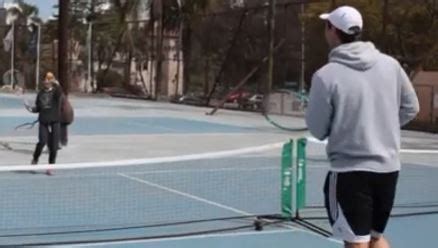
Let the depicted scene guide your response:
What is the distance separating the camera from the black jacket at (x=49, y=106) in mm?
14331

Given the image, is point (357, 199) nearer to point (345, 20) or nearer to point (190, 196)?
point (345, 20)

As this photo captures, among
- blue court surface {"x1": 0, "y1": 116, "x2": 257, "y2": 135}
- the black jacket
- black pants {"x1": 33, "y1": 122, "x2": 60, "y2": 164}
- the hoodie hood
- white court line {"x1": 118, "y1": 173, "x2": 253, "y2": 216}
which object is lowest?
blue court surface {"x1": 0, "y1": 116, "x2": 257, "y2": 135}

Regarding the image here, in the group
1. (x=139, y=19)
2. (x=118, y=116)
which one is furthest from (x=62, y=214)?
(x=139, y=19)

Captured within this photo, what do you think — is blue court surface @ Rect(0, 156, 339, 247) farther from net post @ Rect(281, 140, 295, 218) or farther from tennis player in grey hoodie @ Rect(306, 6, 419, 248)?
tennis player in grey hoodie @ Rect(306, 6, 419, 248)

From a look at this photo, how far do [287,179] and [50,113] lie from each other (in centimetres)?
588

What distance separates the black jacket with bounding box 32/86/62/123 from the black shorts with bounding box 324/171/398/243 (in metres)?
10.3

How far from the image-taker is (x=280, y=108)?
35.8m

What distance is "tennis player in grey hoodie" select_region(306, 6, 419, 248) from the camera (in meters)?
4.34

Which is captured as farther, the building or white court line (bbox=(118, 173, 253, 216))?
the building

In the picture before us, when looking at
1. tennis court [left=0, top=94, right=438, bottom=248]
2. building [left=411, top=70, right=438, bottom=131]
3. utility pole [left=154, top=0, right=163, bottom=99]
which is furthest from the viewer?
utility pole [left=154, top=0, right=163, bottom=99]

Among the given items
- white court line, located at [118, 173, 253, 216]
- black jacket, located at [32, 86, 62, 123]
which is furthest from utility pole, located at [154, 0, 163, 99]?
white court line, located at [118, 173, 253, 216]

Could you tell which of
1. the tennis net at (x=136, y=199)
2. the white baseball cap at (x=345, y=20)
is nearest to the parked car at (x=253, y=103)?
the tennis net at (x=136, y=199)

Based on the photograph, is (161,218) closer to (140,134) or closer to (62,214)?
(62,214)

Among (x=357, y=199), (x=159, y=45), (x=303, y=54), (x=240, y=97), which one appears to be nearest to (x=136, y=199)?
(x=357, y=199)
